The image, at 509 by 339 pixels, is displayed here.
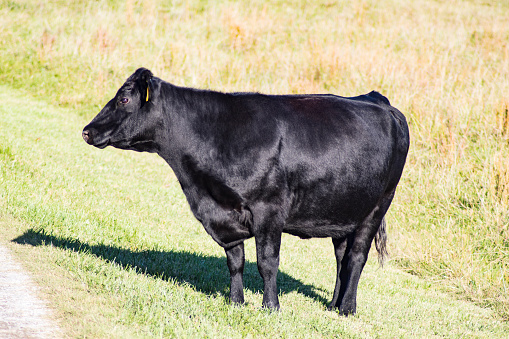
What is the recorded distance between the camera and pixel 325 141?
5.50 meters

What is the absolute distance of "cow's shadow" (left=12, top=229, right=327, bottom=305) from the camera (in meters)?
6.11

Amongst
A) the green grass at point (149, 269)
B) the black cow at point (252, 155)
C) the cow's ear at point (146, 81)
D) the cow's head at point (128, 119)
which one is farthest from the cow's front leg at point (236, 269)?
the cow's ear at point (146, 81)

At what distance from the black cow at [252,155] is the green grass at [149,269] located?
71cm

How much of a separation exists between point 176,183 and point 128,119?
5.51 m

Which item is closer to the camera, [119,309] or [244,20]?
[119,309]

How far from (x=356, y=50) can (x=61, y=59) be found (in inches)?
311

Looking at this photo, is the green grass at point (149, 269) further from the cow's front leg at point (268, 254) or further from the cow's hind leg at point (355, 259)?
the cow's front leg at point (268, 254)

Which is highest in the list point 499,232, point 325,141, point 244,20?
point 244,20

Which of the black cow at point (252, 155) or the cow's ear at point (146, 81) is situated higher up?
the cow's ear at point (146, 81)

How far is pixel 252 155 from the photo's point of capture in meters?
5.10

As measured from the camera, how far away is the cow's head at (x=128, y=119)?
5.15 m

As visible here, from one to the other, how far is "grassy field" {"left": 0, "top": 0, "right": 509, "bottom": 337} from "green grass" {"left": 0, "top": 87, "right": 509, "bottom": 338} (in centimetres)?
3

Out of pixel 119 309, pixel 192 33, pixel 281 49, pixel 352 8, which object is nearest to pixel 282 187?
pixel 119 309

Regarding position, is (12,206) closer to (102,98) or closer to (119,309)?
(119,309)
